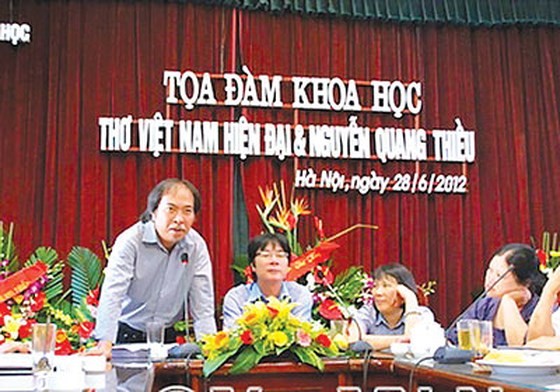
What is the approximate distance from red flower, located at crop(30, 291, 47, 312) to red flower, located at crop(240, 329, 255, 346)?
7.04 feet

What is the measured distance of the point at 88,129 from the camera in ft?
14.9

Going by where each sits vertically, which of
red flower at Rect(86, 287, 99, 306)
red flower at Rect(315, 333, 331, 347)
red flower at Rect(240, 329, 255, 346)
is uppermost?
red flower at Rect(86, 287, 99, 306)

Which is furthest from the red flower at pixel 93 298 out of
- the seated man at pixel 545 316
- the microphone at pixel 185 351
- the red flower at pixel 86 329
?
the seated man at pixel 545 316

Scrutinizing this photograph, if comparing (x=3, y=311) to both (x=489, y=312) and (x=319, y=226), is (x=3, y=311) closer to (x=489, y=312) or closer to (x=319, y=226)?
(x=319, y=226)

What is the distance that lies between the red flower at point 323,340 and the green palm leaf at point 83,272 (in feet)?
7.14

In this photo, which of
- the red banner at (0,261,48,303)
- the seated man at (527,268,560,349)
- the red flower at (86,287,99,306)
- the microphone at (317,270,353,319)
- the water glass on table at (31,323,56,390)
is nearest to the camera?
the water glass on table at (31,323,56,390)

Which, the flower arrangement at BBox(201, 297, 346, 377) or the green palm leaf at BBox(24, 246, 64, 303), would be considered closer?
the flower arrangement at BBox(201, 297, 346, 377)

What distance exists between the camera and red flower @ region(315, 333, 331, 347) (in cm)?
229

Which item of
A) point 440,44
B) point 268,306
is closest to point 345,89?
point 440,44

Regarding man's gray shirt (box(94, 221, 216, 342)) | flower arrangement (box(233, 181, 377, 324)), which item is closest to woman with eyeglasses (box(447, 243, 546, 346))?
man's gray shirt (box(94, 221, 216, 342))

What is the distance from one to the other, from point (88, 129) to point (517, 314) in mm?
2667

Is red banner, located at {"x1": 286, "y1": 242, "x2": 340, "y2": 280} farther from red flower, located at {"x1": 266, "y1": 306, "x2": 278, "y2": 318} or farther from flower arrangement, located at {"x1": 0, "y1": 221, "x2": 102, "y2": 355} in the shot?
red flower, located at {"x1": 266, "y1": 306, "x2": 278, "y2": 318}

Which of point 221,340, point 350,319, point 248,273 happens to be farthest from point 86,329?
point 221,340

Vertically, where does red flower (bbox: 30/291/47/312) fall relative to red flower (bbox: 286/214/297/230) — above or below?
below
